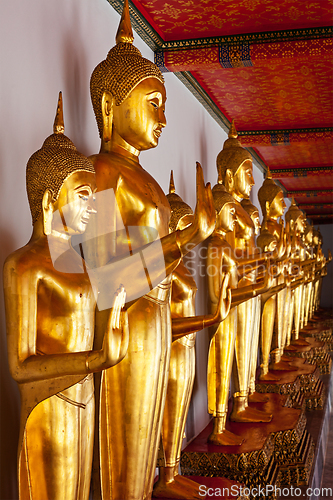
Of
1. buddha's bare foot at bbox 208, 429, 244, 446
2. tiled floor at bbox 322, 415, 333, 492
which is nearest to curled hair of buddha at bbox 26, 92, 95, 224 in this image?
buddha's bare foot at bbox 208, 429, 244, 446

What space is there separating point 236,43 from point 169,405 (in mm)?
2323

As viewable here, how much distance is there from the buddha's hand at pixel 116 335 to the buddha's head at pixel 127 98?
0.98m

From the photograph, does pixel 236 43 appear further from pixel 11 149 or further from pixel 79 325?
pixel 79 325

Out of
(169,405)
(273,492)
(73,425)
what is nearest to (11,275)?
(73,425)

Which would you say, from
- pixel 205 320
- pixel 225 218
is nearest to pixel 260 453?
pixel 205 320

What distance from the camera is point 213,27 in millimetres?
3520

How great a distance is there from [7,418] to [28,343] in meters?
0.45

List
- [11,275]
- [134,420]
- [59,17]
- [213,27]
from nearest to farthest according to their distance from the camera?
[11,275]
[134,420]
[59,17]
[213,27]

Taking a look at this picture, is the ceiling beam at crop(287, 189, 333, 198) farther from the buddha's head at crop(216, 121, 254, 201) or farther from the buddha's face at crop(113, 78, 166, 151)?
the buddha's face at crop(113, 78, 166, 151)

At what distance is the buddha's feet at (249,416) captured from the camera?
4.35 metres

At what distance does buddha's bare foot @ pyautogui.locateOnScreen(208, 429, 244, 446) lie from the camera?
3797 mm

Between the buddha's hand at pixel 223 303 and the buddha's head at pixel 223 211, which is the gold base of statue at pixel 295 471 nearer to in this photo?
the buddha's head at pixel 223 211

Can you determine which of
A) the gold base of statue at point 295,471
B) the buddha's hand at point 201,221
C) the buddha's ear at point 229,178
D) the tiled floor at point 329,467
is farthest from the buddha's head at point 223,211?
the tiled floor at point 329,467

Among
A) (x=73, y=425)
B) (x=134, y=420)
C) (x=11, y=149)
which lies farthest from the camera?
(x=134, y=420)
